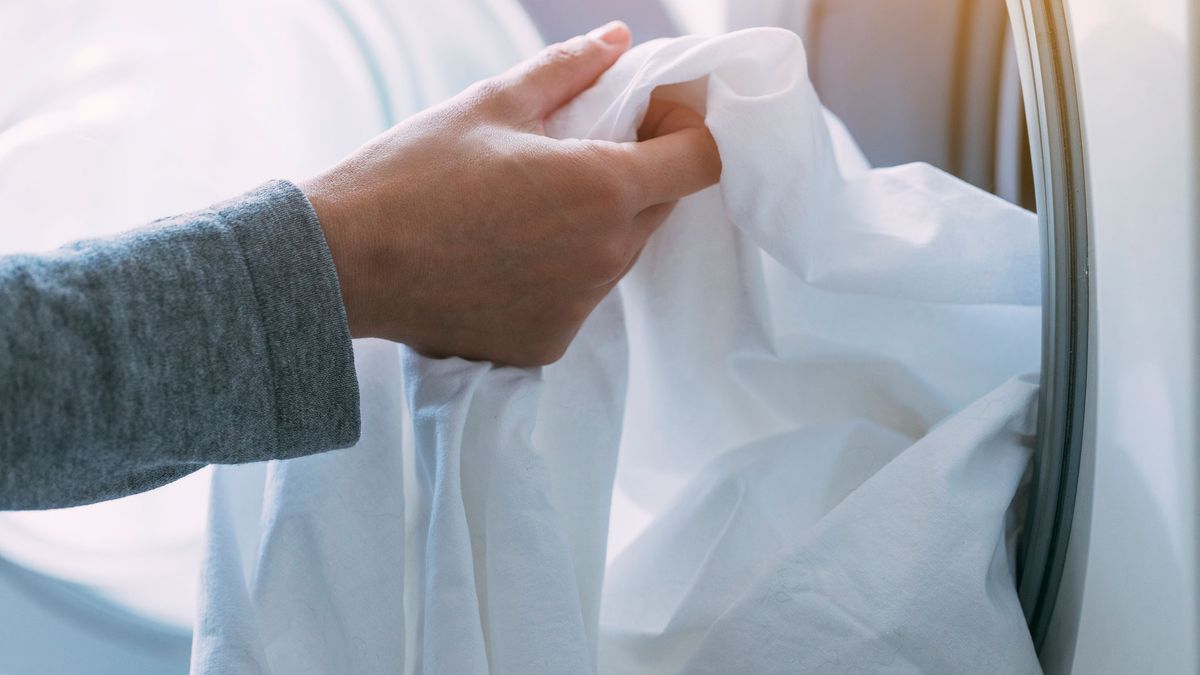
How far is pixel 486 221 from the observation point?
0.54 metres

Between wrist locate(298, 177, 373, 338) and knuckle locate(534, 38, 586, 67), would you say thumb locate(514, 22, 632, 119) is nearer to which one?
knuckle locate(534, 38, 586, 67)

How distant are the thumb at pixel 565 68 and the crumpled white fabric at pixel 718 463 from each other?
1cm

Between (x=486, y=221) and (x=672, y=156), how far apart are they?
0.12 metres

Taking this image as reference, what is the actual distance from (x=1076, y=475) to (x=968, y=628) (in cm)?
10

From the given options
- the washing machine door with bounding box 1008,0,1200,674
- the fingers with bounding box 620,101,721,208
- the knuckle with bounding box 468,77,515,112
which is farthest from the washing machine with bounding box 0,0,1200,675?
the knuckle with bounding box 468,77,515,112

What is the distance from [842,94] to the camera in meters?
0.76

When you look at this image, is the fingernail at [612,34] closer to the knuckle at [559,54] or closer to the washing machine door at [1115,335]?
the knuckle at [559,54]

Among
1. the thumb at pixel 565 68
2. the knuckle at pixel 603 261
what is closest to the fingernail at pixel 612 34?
the thumb at pixel 565 68

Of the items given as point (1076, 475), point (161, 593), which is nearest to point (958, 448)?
point (1076, 475)

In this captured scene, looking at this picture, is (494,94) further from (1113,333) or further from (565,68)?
(1113,333)

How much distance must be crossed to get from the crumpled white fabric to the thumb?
1 cm

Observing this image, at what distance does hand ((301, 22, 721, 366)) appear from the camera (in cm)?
53

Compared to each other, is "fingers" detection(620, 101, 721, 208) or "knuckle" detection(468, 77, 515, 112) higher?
"knuckle" detection(468, 77, 515, 112)

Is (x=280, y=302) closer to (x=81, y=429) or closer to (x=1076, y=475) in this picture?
(x=81, y=429)
